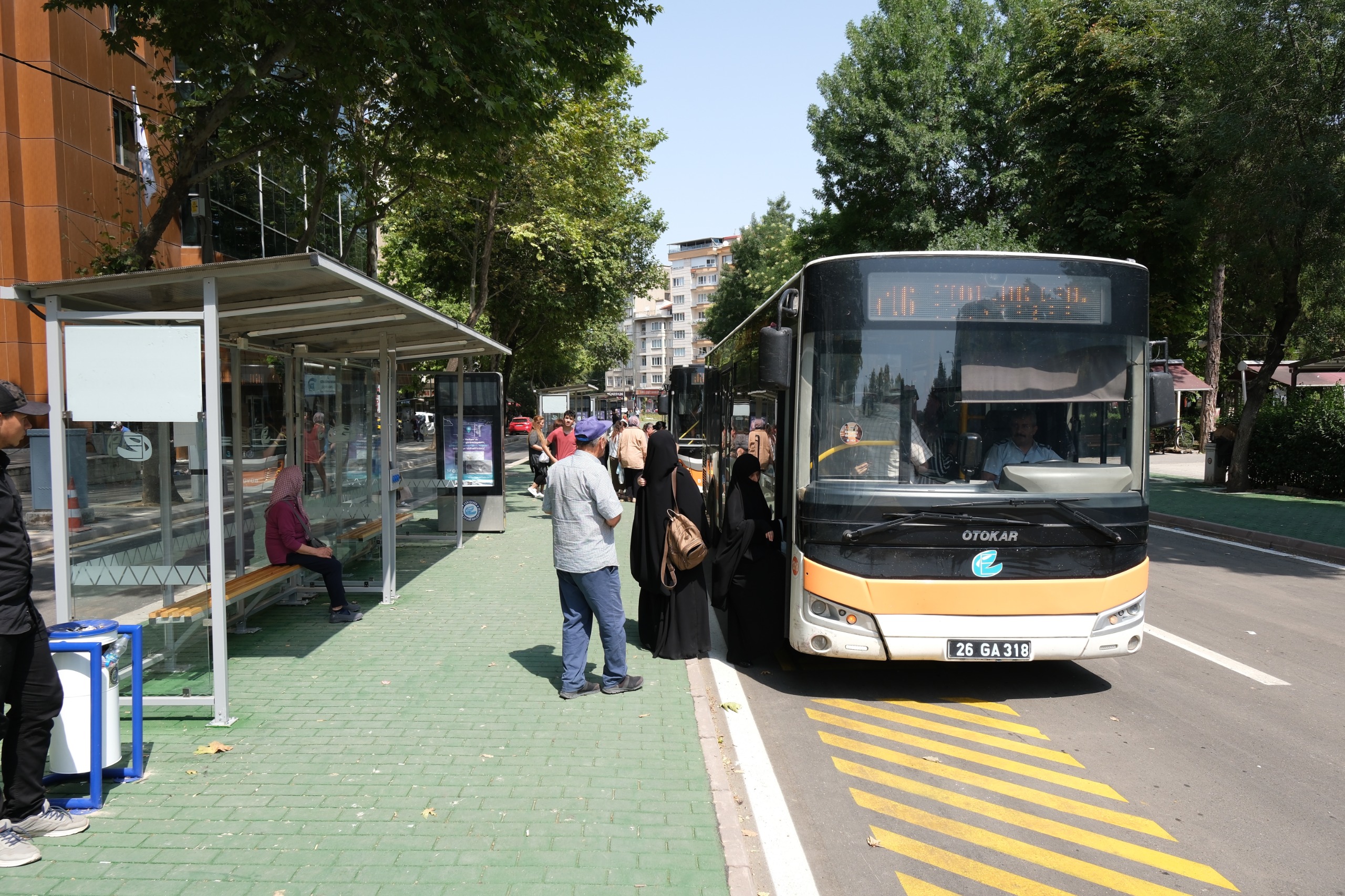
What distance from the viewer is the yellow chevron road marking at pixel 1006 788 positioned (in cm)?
448

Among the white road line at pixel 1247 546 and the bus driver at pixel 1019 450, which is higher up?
the bus driver at pixel 1019 450

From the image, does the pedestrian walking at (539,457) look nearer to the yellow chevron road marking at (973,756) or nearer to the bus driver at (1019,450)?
the yellow chevron road marking at (973,756)

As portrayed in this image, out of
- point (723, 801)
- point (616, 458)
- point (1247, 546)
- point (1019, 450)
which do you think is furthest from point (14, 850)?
point (616, 458)

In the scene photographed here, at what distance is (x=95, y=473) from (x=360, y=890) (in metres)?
4.05

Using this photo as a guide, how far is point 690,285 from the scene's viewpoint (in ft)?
444

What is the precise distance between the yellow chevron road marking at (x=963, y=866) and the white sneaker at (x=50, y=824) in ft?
11.8

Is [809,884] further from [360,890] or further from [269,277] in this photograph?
[269,277]

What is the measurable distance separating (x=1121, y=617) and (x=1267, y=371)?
1718 cm

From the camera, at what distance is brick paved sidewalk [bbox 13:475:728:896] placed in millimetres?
3760

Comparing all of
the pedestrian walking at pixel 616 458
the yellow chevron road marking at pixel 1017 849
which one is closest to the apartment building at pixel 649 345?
the pedestrian walking at pixel 616 458

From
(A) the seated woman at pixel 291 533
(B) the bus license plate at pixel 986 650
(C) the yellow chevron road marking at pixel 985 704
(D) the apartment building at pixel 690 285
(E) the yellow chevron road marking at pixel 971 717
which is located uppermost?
(D) the apartment building at pixel 690 285

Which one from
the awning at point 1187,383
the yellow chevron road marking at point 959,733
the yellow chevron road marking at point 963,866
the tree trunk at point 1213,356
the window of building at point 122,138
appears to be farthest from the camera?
the awning at point 1187,383

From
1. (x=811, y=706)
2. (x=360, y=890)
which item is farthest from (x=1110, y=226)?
(x=360, y=890)

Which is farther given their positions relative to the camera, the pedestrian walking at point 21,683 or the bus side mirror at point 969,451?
the bus side mirror at point 969,451
